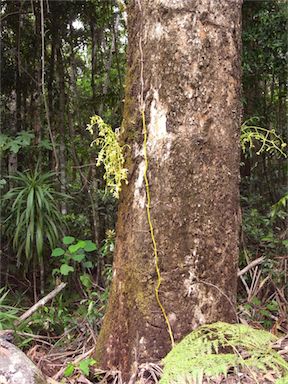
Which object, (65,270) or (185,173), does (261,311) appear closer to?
(65,270)

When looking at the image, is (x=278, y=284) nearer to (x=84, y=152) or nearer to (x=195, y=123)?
(x=195, y=123)

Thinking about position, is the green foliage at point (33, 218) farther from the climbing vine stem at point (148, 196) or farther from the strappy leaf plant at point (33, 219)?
the climbing vine stem at point (148, 196)

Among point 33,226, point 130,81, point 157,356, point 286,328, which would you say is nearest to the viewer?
point 157,356

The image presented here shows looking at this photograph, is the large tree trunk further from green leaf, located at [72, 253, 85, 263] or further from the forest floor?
green leaf, located at [72, 253, 85, 263]

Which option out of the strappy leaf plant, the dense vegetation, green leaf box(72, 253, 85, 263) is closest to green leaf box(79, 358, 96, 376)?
the dense vegetation

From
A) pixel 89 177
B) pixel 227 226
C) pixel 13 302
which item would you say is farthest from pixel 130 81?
pixel 89 177

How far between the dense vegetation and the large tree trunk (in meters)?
1.55

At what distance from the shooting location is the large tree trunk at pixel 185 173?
6.29 feet

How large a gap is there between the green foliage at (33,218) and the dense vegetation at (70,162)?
1 cm

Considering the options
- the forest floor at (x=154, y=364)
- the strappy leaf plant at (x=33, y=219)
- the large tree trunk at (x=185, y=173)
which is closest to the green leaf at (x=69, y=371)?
the forest floor at (x=154, y=364)

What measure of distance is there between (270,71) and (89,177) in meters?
2.62

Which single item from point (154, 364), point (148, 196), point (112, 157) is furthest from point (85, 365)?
point (112, 157)

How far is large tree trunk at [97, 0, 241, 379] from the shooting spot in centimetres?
192

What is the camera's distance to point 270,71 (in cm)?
574
